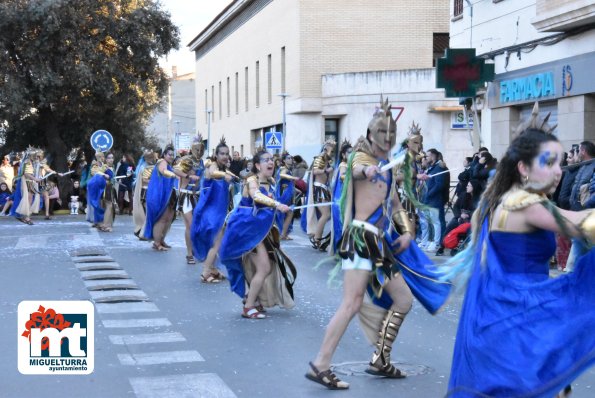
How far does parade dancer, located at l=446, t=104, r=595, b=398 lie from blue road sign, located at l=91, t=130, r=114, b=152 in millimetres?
23964

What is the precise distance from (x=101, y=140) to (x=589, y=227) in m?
24.8

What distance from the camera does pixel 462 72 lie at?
21.1 metres

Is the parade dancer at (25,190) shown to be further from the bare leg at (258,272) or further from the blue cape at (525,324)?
the blue cape at (525,324)

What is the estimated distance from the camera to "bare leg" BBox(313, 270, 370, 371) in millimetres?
6887

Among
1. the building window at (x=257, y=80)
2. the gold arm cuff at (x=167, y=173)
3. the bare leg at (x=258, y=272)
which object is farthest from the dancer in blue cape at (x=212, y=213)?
the building window at (x=257, y=80)

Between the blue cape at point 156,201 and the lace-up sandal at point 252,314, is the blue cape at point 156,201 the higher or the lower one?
the higher one

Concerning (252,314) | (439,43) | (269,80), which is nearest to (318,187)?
(252,314)

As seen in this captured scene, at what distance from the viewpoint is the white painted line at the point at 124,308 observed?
1049 centimetres

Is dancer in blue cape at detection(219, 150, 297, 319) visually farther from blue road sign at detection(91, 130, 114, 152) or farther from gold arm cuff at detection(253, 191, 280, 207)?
blue road sign at detection(91, 130, 114, 152)

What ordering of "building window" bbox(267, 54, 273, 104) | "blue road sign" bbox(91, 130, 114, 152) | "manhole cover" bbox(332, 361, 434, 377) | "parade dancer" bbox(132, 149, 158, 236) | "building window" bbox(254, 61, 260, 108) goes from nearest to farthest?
"manhole cover" bbox(332, 361, 434, 377)
"parade dancer" bbox(132, 149, 158, 236)
"blue road sign" bbox(91, 130, 114, 152)
"building window" bbox(267, 54, 273, 104)
"building window" bbox(254, 61, 260, 108)

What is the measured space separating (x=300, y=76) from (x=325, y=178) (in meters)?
21.7

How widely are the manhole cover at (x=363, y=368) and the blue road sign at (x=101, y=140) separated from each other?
2136cm

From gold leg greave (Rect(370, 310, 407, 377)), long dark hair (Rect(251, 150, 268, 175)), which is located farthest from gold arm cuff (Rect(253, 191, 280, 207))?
gold leg greave (Rect(370, 310, 407, 377))

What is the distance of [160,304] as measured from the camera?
36.2ft
